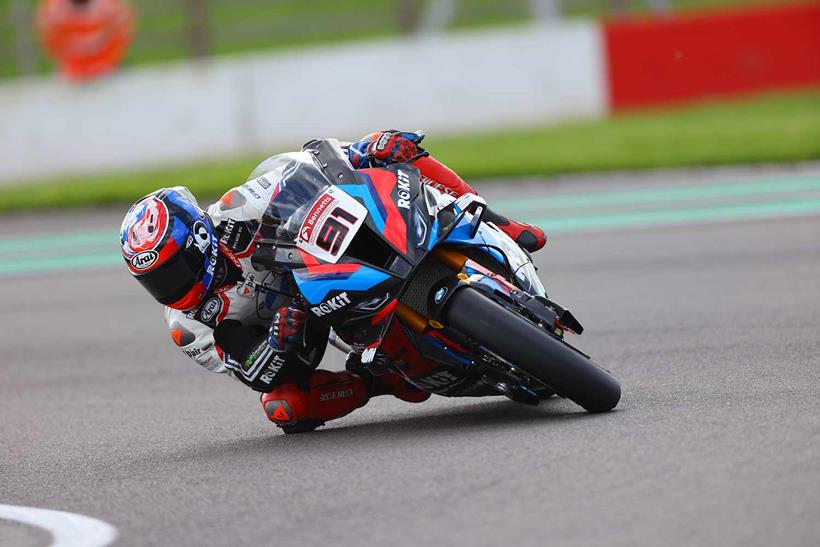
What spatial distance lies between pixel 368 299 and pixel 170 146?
575 inches

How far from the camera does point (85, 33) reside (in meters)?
20.8

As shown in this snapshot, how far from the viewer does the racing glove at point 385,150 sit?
5.98 meters

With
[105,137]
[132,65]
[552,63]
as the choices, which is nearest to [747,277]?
[552,63]

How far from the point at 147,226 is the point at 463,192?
1.45 m

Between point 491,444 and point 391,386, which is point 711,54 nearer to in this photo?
point 391,386

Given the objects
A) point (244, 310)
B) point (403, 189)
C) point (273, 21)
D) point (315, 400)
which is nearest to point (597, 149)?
point (273, 21)

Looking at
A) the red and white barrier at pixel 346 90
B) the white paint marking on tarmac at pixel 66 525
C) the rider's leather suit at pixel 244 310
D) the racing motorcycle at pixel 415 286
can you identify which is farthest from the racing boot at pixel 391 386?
the red and white barrier at pixel 346 90

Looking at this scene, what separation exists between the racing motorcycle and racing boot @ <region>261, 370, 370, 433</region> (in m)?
0.52

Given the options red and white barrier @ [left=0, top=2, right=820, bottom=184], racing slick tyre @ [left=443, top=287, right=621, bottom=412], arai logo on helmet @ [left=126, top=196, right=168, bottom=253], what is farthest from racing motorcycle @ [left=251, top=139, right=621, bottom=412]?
red and white barrier @ [left=0, top=2, right=820, bottom=184]

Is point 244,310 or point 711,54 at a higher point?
point 244,310

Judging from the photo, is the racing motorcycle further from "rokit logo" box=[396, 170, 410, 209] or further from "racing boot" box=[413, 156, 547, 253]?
"racing boot" box=[413, 156, 547, 253]

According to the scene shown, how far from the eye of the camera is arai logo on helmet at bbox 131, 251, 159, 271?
572 cm

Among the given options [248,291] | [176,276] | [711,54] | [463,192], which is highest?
[463,192]

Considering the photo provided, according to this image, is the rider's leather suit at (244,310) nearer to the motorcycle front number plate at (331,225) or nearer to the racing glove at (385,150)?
the racing glove at (385,150)
